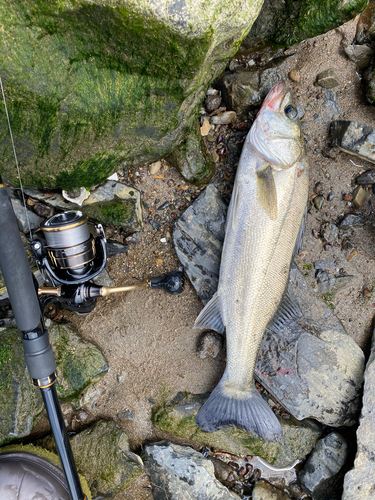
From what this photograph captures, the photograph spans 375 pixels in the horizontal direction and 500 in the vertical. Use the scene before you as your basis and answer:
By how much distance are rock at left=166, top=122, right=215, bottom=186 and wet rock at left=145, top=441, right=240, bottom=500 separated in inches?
97.7

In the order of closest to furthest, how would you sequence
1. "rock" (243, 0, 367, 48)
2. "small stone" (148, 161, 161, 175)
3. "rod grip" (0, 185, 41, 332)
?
"rod grip" (0, 185, 41, 332), "rock" (243, 0, 367, 48), "small stone" (148, 161, 161, 175)

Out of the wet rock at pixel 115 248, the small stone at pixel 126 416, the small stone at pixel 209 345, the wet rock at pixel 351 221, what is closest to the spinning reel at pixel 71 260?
the wet rock at pixel 115 248

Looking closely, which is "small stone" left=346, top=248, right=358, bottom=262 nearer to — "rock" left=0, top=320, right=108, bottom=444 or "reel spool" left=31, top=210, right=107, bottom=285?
"reel spool" left=31, top=210, right=107, bottom=285

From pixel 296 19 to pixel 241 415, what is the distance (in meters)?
3.35

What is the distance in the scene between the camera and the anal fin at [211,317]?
117 inches

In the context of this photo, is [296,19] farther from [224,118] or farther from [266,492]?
[266,492]

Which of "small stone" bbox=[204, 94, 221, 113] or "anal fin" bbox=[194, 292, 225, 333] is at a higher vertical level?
"small stone" bbox=[204, 94, 221, 113]

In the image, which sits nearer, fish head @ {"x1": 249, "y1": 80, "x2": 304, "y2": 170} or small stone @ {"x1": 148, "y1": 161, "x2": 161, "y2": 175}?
fish head @ {"x1": 249, "y1": 80, "x2": 304, "y2": 170}

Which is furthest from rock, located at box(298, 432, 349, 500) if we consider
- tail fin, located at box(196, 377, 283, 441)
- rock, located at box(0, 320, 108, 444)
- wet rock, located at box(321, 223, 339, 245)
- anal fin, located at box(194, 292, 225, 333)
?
rock, located at box(0, 320, 108, 444)

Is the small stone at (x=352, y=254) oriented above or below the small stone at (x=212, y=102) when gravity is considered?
below

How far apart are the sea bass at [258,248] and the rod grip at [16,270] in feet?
4.92

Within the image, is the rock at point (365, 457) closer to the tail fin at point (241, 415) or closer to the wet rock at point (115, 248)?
the tail fin at point (241, 415)

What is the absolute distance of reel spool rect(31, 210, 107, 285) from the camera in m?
2.55

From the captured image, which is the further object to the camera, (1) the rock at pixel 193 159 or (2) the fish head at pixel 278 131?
(1) the rock at pixel 193 159
